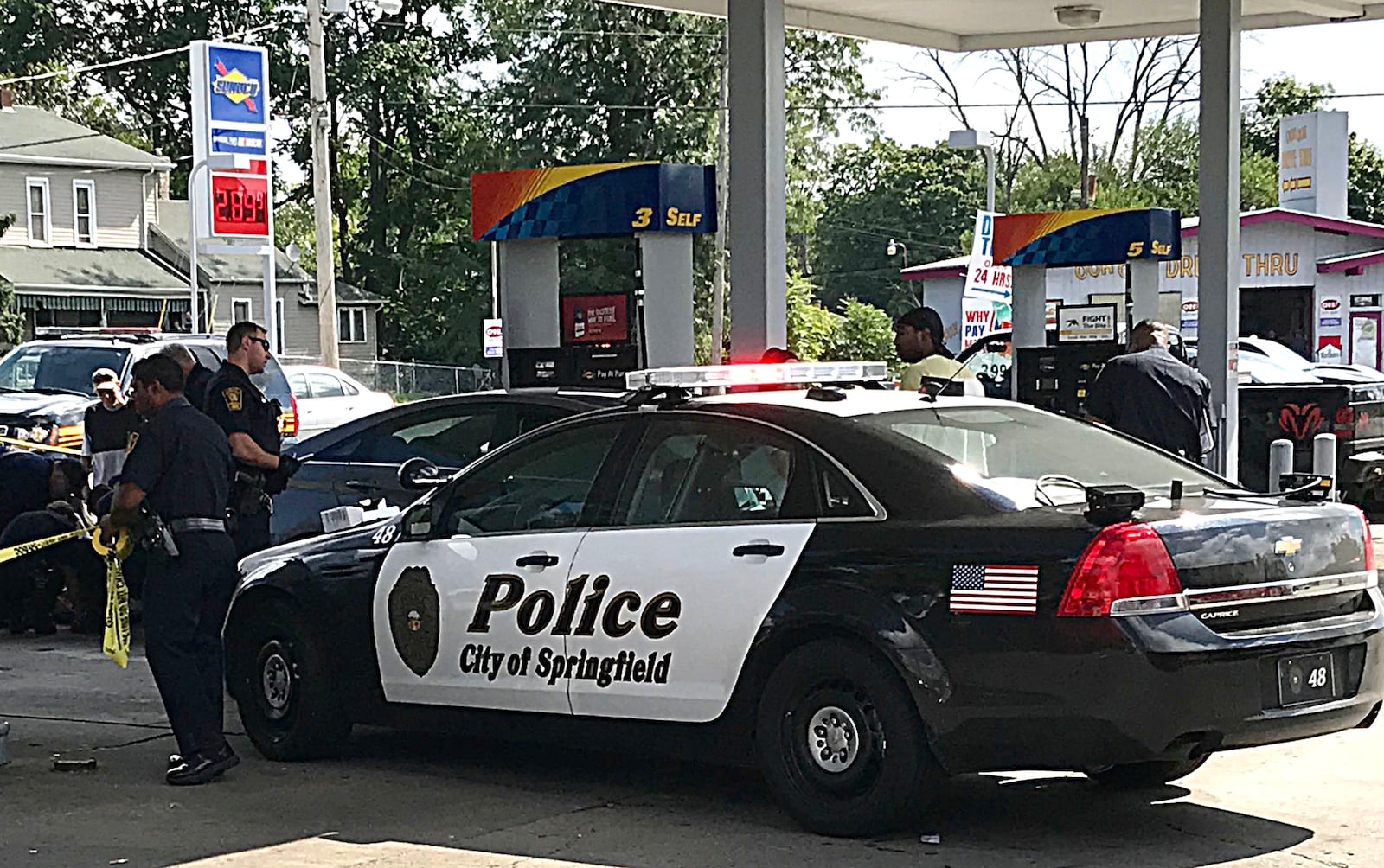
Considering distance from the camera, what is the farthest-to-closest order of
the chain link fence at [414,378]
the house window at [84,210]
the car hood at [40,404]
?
the house window at [84,210]
the chain link fence at [414,378]
the car hood at [40,404]

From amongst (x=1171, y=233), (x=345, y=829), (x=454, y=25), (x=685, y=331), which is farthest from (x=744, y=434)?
(x=454, y=25)

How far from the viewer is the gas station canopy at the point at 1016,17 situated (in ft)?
55.7

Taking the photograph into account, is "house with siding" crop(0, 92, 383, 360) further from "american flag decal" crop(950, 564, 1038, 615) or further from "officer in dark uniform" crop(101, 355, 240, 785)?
"american flag decal" crop(950, 564, 1038, 615)

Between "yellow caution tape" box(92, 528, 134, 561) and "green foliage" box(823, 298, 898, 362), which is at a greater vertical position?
"green foliage" box(823, 298, 898, 362)

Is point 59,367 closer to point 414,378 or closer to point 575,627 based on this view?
point 575,627

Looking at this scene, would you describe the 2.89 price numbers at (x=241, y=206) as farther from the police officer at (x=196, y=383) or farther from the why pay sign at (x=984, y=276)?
the police officer at (x=196, y=383)

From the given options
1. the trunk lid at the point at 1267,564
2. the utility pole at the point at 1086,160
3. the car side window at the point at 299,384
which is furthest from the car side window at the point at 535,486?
the utility pole at the point at 1086,160

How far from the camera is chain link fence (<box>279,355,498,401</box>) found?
1932 inches

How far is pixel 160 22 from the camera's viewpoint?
6200cm

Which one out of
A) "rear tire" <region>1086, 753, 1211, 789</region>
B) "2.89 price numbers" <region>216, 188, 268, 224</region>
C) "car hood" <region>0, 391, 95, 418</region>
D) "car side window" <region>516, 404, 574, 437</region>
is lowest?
"rear tire" <region>1086, 753, 1211, 789</region>

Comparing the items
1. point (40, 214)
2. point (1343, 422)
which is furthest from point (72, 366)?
point (40, 214)

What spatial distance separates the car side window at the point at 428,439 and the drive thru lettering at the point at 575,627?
3.58m

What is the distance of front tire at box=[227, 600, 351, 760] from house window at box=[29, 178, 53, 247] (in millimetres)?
46810

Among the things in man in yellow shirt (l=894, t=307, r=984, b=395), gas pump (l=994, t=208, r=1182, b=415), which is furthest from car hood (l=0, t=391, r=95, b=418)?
man in yellow shirt (l=894, t=307, r=984, b=395)
